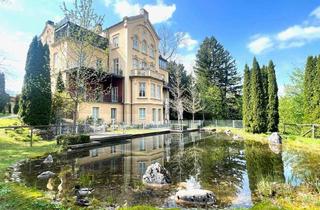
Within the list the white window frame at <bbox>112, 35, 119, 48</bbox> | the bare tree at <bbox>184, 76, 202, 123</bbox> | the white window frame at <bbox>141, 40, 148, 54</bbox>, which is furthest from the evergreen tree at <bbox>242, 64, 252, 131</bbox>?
the white window frame at <bbox>112, 35, 119, 48</bbox>

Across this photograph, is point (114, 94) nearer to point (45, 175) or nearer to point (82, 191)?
point (45, 175)

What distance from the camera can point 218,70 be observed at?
141 feet

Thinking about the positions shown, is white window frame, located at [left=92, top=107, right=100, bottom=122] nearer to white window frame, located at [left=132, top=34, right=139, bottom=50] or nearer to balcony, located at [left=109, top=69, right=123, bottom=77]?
balcony, located at [left=109, top=69, right=123, bottom=77]

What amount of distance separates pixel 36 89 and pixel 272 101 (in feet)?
66.0

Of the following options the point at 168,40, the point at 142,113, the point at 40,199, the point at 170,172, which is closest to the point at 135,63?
the point at 142,113

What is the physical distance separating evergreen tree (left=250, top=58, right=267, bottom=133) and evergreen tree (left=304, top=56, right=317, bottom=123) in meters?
4.05

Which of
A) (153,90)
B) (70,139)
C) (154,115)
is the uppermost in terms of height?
(153,90)

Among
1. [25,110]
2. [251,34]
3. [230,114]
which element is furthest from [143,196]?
[230,114]

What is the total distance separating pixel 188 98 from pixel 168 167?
2905 centimetres

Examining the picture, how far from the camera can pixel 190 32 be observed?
40.1 metres

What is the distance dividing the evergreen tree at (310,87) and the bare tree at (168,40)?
92.9ft

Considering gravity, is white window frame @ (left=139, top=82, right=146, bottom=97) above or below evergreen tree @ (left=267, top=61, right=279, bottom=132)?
above

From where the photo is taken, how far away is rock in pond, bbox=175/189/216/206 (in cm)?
471

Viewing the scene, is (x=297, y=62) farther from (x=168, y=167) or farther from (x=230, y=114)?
(x=168, y=167)
